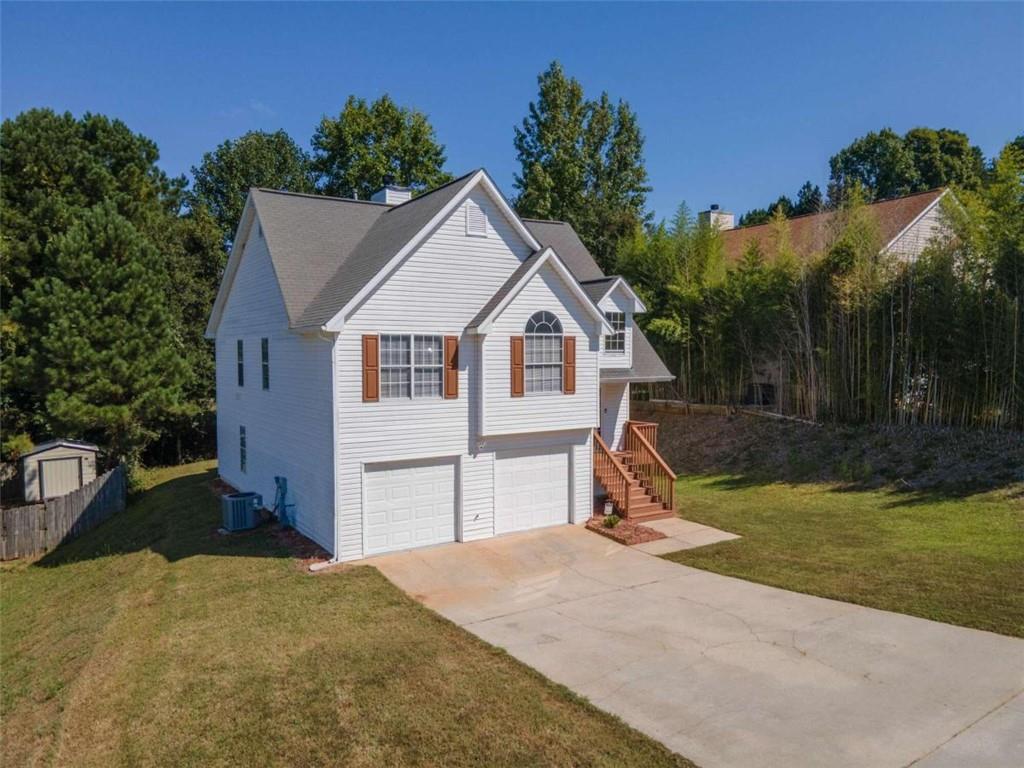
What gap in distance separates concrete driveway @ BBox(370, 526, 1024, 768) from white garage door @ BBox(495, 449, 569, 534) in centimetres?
200

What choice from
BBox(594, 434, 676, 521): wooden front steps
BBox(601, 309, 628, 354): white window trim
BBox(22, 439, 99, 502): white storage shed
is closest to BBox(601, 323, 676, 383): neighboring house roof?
BBox(601, 309, 628, 354): white window trim

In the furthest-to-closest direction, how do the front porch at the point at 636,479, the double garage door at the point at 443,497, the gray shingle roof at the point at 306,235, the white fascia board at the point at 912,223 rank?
the white fascia board at the point at 912,223 < the front porch at the point at 636,479 < the gray shingle roof at the point at 306,235 < the double garage door at the point at 443,497

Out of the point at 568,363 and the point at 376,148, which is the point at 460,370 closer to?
the point at 568,363

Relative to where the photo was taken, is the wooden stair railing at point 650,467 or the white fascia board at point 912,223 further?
the white fascia board at point 912,223

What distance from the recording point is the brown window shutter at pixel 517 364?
1335cm

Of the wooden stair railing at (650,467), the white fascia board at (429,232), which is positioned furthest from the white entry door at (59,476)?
the wooden stair railing at (650,467)

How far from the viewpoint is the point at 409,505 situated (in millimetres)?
12789

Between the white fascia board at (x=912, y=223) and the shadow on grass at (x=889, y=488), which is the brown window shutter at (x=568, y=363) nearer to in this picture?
the shadow on grass at (x=889, y=488)

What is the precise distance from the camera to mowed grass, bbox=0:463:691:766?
6.35 meters

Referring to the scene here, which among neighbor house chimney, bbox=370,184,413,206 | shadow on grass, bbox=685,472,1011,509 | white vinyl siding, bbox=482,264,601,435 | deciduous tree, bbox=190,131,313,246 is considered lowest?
shadow on grass, bbox=685,472,1011,509

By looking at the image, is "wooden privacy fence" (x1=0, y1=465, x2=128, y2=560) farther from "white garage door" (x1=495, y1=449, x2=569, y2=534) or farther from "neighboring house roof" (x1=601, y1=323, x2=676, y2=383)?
"neighboring house roof" (x1=601, y1=323, x2=676, y2=383)

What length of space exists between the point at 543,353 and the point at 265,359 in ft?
21.1

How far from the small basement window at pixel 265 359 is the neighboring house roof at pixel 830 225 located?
15598 mm

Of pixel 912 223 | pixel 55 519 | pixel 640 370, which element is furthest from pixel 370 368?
pixel 912 223
